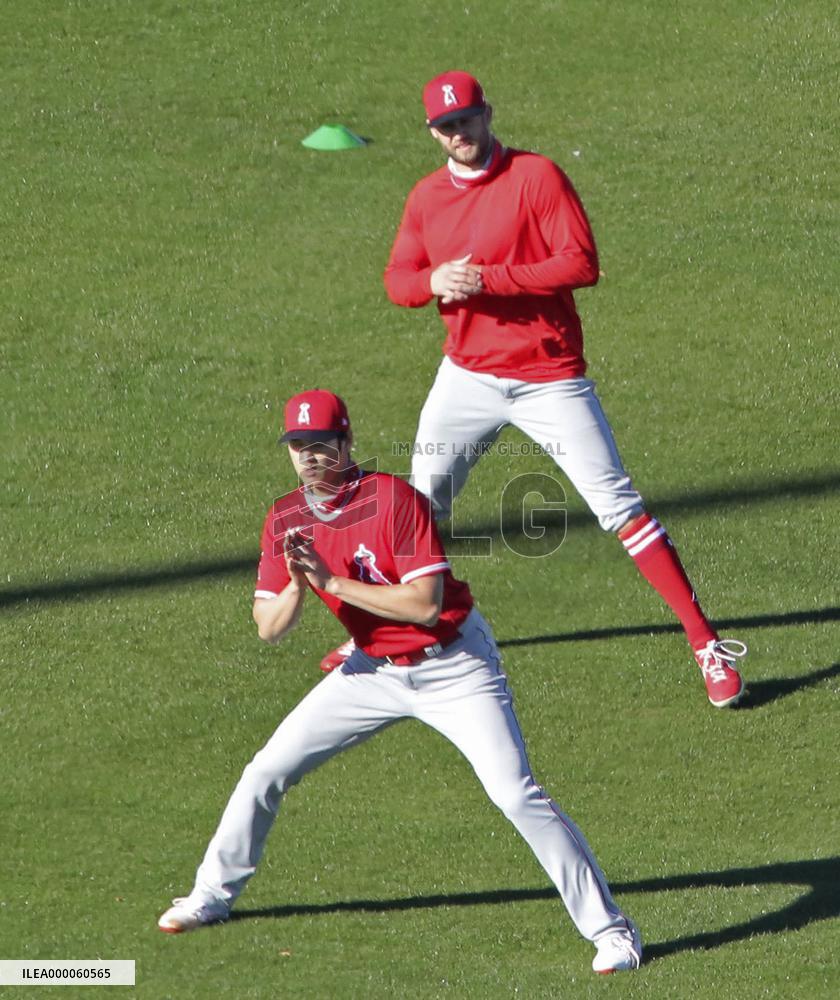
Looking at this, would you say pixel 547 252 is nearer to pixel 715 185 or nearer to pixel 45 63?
pixel 715 185

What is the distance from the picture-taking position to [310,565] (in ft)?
18.0

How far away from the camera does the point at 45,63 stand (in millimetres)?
12797

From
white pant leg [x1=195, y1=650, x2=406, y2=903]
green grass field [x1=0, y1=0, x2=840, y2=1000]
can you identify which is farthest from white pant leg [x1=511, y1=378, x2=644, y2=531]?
white pant leg [x1=195, y1=650, x2=406, y2=903]

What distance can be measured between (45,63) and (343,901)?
815 cm

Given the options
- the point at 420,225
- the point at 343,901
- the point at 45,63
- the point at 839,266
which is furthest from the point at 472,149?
the point at 45,63

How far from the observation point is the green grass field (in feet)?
20.8

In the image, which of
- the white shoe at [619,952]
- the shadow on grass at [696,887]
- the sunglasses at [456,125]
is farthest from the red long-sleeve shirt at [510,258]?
the white shoe at [619,952]

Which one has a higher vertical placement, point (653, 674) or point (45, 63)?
point (45, 63)

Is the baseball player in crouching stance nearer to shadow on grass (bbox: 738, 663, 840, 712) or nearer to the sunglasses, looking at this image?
the sunglasses

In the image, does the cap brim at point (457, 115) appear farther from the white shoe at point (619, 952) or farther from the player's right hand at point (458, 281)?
the white shoe at point (619, 952)

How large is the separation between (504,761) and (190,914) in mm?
1303

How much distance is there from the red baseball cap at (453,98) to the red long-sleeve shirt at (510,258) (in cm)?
32

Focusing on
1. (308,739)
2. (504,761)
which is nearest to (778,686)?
(504,761)

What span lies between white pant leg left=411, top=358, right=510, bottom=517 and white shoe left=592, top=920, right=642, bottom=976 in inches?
91.2
